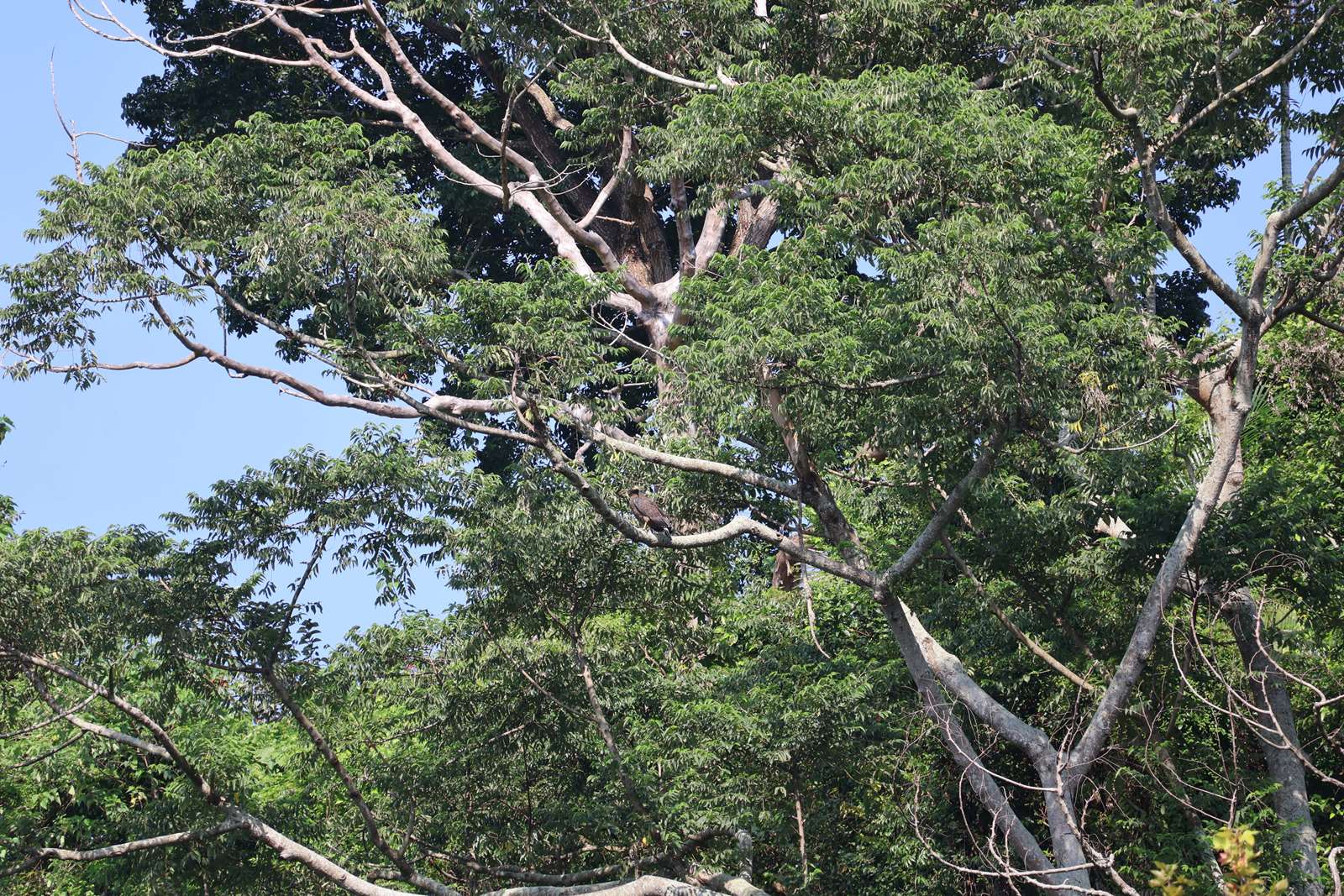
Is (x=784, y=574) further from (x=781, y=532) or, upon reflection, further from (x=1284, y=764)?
(x=1284, y=764)

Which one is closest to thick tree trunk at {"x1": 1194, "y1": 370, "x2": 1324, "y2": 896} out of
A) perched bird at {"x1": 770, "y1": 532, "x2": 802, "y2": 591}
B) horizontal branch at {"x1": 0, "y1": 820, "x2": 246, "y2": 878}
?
perched bird at {"x1": 770, "y1": 532, "x2": 802, "y2": 591}

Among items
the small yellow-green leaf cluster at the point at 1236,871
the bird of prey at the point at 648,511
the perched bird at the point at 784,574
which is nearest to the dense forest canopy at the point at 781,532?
the bird of prey at the point at 648,511

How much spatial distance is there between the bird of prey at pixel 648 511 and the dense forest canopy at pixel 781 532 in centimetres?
4

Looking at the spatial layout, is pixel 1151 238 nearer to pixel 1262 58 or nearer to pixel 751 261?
pixel 1262 58

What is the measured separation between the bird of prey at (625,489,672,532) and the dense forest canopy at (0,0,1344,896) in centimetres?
4

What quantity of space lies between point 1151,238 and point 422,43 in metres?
11.7

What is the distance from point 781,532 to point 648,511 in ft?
5.88

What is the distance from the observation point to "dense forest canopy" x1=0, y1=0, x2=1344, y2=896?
389 inches

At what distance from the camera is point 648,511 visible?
12883 mm

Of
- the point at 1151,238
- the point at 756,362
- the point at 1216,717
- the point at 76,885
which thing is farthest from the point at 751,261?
the point at 76,885

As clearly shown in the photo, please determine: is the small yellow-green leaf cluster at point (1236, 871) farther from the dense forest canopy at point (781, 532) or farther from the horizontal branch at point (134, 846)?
the horizontal branch at point (134, 846)

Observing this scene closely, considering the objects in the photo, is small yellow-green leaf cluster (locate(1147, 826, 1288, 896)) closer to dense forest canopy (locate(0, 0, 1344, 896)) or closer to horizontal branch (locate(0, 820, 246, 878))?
dense forest canopy (locate(0, 0, 1344, 896))

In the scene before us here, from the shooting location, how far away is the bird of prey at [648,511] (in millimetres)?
12336

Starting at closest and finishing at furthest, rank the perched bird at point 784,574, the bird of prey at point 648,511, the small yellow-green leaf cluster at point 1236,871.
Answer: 1. the small yellow-green leaf cluster at point 1236,871
2. the bird of prey at point 648,511
3. the perched bird at point 784,574
